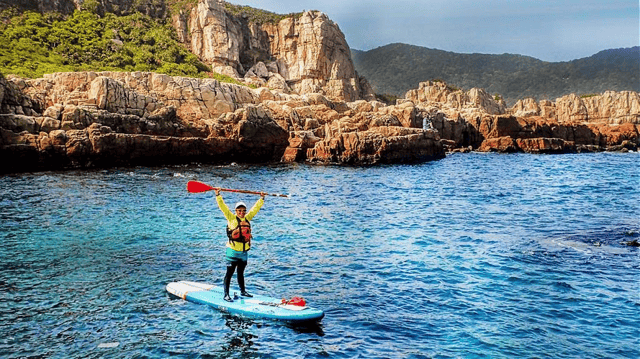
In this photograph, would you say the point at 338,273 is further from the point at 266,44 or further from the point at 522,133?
the point at 266,44

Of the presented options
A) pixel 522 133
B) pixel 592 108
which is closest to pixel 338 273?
pixel 522 133

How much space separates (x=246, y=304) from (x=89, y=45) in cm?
7972

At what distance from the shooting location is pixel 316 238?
24641mm

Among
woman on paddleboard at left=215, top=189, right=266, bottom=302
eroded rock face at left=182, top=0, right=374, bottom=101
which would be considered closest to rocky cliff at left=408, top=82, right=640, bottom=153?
eroded rock face at left=182, top=0, right=374, bottom=101

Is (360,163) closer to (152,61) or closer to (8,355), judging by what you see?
(152,61)

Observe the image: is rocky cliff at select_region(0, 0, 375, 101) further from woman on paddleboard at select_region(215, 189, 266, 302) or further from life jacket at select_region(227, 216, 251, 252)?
life jacket at select_region(227, 216, 251, 252)

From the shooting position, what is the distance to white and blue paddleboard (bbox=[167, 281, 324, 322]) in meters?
14.4

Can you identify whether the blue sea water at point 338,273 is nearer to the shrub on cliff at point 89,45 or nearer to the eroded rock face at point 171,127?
the eroded rock face at point 171,127

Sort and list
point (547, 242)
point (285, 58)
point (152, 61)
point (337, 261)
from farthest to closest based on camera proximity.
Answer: point (285, 58), point (152, 61), point (547, 242), point (337, 261)

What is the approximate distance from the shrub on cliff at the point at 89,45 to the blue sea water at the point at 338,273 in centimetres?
3848

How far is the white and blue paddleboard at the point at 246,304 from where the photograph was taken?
14.4 metres

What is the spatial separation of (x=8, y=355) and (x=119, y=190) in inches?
1042

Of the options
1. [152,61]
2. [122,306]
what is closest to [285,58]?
[152,61]

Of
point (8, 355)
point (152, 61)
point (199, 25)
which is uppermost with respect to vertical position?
point (199, 25)
